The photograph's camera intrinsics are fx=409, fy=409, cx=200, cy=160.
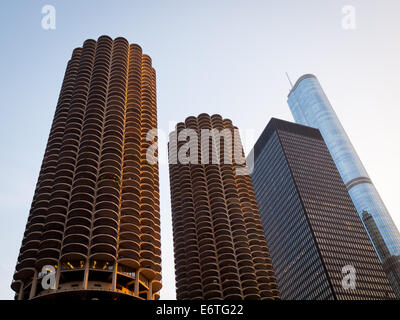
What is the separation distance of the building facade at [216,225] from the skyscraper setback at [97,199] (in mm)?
38763

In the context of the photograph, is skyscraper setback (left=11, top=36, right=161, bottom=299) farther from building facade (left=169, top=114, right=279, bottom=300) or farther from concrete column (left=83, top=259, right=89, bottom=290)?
building facade (left=169, top=114, right=279, bottom=300)

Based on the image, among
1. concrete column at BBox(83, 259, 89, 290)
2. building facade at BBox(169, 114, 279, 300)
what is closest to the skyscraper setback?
concrete column at BBox(83, 259, 89, 290)

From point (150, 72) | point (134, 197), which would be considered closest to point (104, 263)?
point (134, 197)

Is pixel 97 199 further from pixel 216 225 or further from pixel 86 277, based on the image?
pixel 216 225

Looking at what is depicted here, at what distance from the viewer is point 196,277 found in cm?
12838

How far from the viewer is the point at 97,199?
86.7m

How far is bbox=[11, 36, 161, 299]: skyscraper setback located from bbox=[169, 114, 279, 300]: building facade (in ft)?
127

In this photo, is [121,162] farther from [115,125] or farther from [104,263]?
[104,263]

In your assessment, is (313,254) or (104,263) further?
(313,254)

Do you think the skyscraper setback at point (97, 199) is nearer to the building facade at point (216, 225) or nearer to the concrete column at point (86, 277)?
the concrete column at point (86, 277)

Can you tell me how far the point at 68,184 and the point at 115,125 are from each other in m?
22.9

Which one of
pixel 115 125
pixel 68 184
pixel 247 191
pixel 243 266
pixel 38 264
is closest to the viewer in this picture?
pixel 38 264
